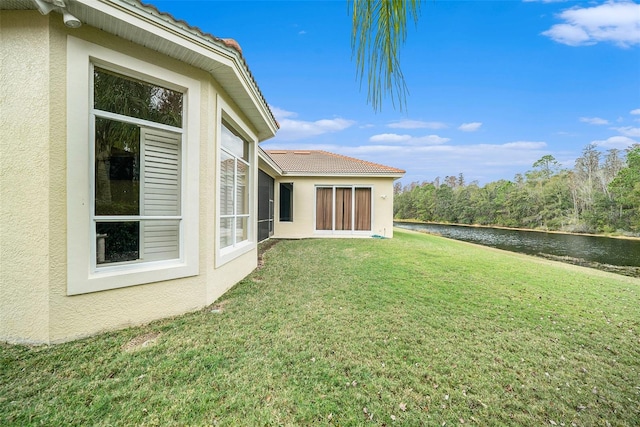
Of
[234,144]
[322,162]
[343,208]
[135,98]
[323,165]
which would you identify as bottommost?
[343,208]

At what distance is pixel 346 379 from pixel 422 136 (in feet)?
130

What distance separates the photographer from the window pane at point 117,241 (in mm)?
3415

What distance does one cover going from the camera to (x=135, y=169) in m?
3.92

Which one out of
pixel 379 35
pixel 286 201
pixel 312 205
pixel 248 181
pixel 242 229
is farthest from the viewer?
pixel 286 201

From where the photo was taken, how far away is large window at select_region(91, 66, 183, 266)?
341 cm

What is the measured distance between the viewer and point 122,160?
373 cm

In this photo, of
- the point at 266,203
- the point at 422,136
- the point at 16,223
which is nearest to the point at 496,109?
the point at 422,136

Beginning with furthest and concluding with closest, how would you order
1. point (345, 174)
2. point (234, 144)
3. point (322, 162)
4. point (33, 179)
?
point (322, 162) → point (345, 174) → point (234, 144) → point (33, 179)

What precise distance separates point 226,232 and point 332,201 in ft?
29.9

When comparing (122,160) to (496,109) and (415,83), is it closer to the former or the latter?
(415,83)

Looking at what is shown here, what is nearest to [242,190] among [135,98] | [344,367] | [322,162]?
[135,98]

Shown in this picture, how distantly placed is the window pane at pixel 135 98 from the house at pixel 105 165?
0.01 metres

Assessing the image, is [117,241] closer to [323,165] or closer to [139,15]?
[139,15]

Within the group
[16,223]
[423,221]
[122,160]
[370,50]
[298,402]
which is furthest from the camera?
[423,221]
